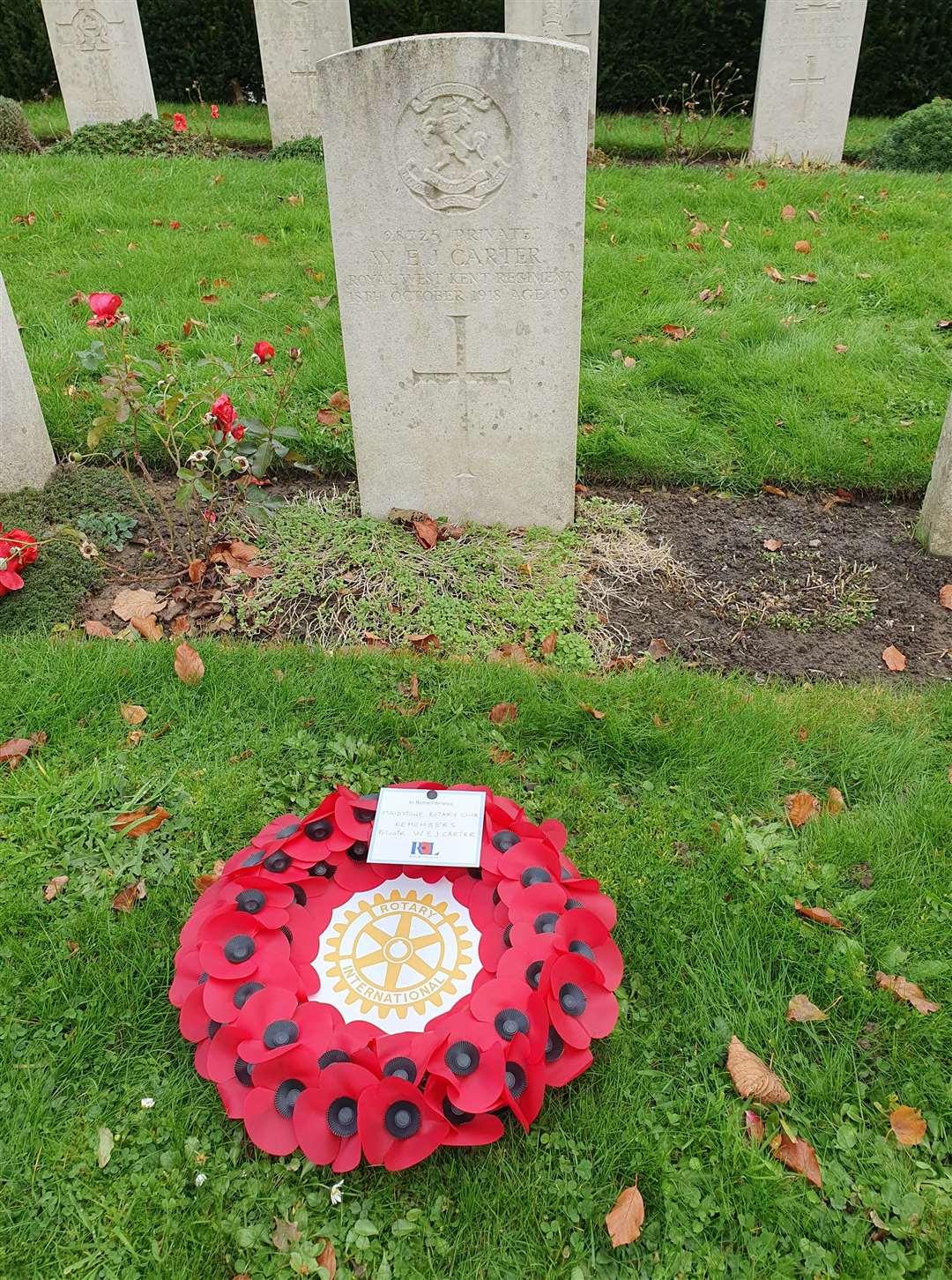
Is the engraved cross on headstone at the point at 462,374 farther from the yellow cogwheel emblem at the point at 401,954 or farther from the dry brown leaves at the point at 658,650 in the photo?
the yellow cogwheel emblem at the point at 401,954

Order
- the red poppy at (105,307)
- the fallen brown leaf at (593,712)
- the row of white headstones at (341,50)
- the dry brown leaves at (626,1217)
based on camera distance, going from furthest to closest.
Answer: the row of white headstones at (341,50) → the red poppy at (105,307) → the fallen brown leaf at (593,712) → the dry brown leaves at (626,1217)

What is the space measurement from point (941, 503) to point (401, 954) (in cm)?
299

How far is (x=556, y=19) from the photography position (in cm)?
826

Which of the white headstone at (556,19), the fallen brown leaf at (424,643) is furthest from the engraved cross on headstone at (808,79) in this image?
the fallen brown leaf at (424,643)

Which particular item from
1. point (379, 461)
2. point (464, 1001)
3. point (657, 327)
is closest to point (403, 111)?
point (379, 461)

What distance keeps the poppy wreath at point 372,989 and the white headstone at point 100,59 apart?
926 centimetres

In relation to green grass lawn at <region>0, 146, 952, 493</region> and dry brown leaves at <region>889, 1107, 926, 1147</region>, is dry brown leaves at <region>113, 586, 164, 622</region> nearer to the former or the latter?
green grass lawn at <region>0, 146, 952, 493</region>

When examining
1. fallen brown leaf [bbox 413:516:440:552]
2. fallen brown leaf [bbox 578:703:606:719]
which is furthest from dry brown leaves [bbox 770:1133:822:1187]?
fallen brown leaf [bbox 413:516:440:552]

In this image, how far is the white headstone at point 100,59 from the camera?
8375 mm

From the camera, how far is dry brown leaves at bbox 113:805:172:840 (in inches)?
99.7

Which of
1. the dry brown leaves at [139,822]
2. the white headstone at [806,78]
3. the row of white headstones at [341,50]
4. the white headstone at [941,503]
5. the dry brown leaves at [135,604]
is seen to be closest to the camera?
the dry brown leaves at [139,822]

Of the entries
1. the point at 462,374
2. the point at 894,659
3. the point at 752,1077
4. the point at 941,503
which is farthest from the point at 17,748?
the point at 941,503

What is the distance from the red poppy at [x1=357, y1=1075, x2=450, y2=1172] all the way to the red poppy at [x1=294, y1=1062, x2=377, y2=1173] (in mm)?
26

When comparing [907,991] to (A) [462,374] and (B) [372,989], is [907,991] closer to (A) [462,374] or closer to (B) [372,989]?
(B) [372,989]
